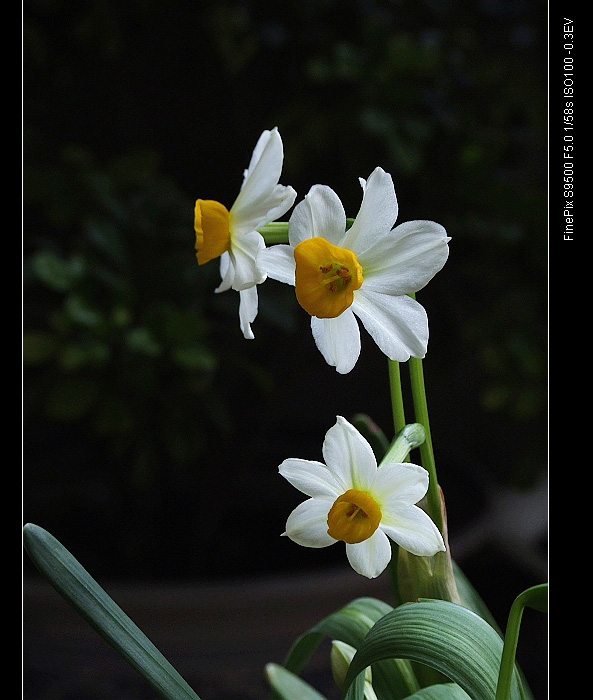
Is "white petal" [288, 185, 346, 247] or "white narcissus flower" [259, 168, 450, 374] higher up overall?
"white petal" [288, 185, 346, 247]

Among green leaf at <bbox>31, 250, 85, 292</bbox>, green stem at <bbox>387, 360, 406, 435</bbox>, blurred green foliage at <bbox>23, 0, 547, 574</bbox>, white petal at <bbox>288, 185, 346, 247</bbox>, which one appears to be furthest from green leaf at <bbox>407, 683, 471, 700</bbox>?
green leaf at <bbox>31, 250, 85, 292</bbox>

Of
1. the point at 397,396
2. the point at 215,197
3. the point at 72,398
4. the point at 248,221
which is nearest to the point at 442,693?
the point at 397,396

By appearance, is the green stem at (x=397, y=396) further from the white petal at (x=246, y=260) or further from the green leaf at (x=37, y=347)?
the green leaf at (x=37, y=347)

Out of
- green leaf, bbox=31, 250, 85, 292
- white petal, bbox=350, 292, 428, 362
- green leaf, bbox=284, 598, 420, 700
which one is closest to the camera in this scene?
white petal, bbox=350, 292, 428, 362

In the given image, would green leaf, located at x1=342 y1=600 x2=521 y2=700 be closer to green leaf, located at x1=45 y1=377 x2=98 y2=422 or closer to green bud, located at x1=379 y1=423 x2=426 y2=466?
green bud, located at x1=379 y1=423 x2=426 y2=466

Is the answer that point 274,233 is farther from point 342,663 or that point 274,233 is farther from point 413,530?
point 342,663

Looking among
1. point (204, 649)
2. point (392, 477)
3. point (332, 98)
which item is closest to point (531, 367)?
point (332, 98)

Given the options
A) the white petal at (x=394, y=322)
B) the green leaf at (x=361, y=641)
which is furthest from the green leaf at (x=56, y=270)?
the white petal at (x=394, y=322)
